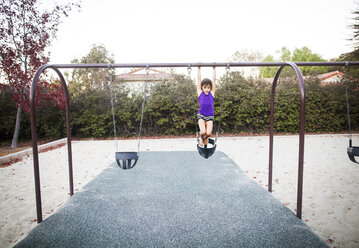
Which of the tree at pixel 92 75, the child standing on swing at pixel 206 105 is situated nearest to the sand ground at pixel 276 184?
the child standing on swing at pixel 206 105

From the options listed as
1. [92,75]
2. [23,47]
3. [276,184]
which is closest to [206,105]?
[276,184]

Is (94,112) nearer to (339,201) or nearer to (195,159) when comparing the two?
(195,159)

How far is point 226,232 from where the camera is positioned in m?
2.37

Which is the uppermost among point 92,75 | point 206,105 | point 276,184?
point 92,75

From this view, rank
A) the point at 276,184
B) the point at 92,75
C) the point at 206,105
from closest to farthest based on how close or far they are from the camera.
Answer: the point at 206,105, the point at 276,184, the point at 92,75

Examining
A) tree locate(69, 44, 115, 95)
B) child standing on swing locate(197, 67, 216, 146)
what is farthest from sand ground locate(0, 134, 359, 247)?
tree locate(69, 44, 115, 95)

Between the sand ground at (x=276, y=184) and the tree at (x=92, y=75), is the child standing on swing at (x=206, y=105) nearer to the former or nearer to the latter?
the sand ground at (x=276, y=184)

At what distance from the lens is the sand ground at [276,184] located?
2559 millimetres

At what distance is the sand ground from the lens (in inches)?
101

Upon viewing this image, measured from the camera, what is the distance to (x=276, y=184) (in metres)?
3.97

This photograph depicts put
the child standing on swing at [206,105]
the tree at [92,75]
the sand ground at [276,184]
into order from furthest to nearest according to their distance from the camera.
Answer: the tree at [92,75] < the child standing on swing at [206,105] < the sand ground at [276,184]

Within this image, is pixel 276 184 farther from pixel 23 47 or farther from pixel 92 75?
pixel 92 75

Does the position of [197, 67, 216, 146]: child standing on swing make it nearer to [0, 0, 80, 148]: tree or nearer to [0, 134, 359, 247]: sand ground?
[0, 134, 359, 247]: sand ground

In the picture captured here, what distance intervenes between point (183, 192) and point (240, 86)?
8.29 meters
